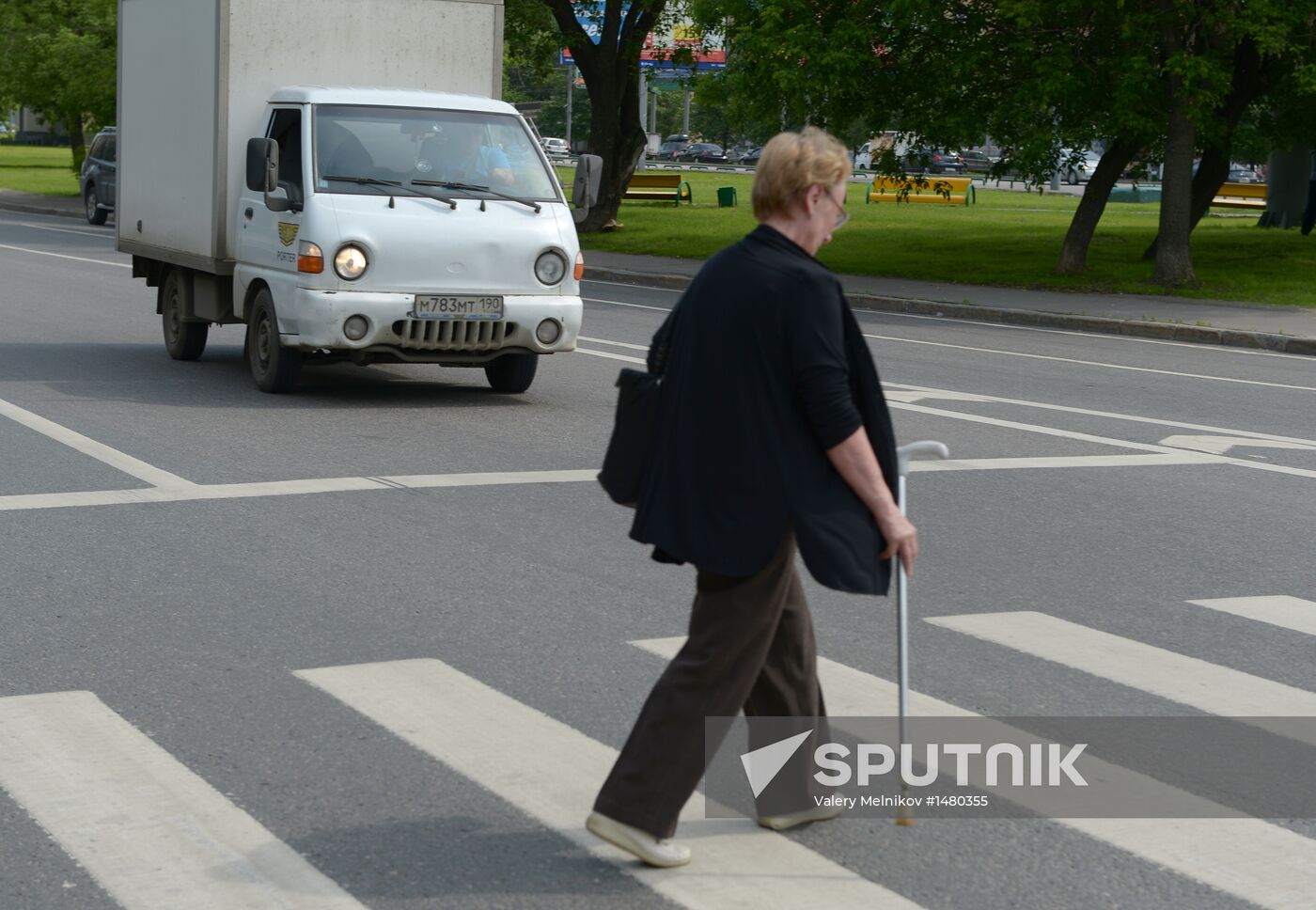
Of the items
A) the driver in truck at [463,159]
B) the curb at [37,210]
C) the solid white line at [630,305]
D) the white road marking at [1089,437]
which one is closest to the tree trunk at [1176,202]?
the solid white line at [630,305]

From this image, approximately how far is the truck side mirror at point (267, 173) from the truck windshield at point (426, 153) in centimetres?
28

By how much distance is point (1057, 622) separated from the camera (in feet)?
22.1

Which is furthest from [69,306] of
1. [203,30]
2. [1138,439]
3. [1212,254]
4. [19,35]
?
[19,35]

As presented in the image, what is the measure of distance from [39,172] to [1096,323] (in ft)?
180

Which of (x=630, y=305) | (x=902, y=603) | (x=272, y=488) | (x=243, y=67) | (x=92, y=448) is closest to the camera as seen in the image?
(x=902, y=603)

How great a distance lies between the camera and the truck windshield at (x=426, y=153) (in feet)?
40.9

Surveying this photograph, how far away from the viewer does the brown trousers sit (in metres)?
4.11

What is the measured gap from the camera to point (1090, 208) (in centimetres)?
2750

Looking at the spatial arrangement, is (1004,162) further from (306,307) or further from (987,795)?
(987,795)

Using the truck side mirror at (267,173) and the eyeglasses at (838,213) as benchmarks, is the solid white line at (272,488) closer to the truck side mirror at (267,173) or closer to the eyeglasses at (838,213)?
the truck side mirror at (267,173)

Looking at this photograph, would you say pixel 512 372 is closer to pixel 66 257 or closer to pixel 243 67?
pixel 243 67

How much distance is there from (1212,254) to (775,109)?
25.9 ft

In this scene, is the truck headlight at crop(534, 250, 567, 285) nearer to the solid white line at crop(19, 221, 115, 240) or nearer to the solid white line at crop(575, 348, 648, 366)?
the solid white line at crop(575, 348, 648, 366)

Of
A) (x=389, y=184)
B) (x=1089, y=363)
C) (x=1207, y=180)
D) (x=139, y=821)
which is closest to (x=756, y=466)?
(x=139, y=821)
